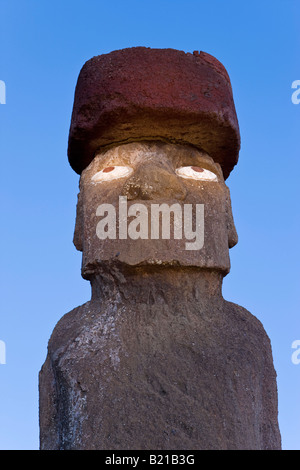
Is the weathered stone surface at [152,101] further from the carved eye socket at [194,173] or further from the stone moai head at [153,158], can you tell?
the carved eye socket at [194,173]

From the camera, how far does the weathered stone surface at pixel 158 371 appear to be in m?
3.05

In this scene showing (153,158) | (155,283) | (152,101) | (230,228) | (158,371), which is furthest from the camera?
(230,228)

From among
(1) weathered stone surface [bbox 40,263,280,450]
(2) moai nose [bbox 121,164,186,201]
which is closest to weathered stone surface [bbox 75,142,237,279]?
(2) moai nose [bbox 121,164,186,201]

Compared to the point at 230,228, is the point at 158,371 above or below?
below

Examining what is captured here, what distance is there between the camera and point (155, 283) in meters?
3.50

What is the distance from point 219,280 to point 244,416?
→ 37.5 inches

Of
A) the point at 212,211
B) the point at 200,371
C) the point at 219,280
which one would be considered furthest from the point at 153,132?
the point at 200,371

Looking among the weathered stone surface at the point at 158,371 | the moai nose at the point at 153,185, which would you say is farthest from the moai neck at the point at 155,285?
the moai nose at the point at 153,185

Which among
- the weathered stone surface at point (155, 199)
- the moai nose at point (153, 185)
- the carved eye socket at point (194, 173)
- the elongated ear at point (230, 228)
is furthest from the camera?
the elongated ear at point (230, 228)

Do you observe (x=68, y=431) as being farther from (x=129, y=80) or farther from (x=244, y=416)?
(x=129, y=80)

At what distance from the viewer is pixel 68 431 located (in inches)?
125

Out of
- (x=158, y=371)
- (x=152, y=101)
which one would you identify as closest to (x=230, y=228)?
(x=152, y=101)

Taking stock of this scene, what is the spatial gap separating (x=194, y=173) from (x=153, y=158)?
0.99 feet

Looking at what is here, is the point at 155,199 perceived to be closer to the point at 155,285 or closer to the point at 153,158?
the point at 153,158
